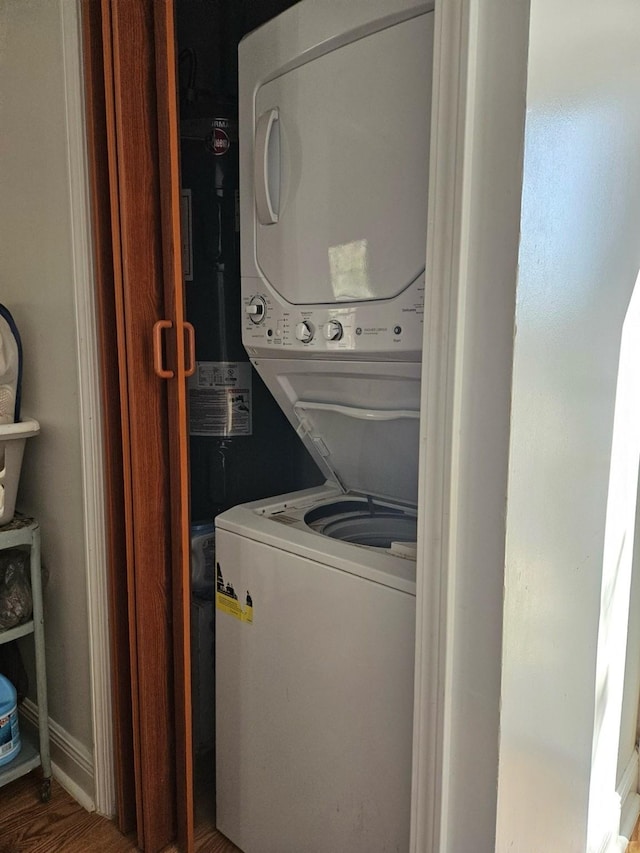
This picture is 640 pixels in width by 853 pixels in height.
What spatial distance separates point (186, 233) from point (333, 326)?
619 millimetres

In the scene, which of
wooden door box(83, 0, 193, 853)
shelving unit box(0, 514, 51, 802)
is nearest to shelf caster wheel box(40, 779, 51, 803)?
shelving unit box(0, 514, 51, 802)

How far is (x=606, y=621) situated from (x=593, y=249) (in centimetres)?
83

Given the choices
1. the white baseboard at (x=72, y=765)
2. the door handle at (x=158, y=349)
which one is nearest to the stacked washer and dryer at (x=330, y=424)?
the door handle at (x=158, y=349)

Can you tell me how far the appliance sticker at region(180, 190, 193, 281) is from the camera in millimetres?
1729

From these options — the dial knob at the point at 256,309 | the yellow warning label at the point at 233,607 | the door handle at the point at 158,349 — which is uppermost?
the dial knob at the point at 256,309

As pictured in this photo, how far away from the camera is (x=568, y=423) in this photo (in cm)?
116

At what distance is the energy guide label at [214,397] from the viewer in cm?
179

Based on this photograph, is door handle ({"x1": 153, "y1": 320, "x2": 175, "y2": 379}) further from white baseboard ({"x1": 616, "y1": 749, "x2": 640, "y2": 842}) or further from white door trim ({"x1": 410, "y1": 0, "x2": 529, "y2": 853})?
white baseboard ({"x1": 616, "y1": 749, "x2": 640, "y2": 842})

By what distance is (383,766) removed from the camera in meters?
1.21

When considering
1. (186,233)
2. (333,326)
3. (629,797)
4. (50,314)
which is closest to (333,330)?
(333,326)

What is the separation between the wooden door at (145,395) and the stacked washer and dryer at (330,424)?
0.13m

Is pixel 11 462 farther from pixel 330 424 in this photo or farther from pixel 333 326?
pixel 333 326

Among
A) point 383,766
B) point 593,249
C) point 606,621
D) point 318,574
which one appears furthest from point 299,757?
point 593,249

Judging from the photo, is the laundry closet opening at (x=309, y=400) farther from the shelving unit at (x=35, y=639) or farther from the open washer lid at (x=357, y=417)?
the shelving unit at (x=35, y=639)
